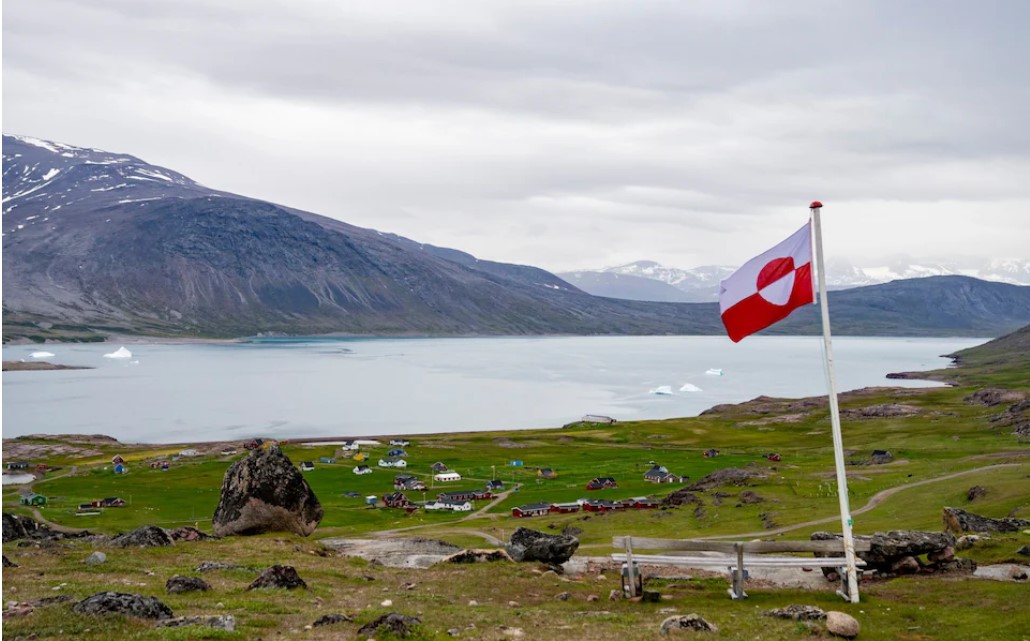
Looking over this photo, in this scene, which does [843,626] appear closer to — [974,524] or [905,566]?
[905,566]

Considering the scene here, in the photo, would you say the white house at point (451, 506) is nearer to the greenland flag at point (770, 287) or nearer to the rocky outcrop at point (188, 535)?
the rocky outcrop at point (188, 535)

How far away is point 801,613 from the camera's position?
19.0 metres

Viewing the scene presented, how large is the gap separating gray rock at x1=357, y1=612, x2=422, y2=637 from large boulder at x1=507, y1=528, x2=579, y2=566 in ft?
43.2

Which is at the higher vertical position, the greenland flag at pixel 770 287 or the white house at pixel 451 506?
the greenland flag at pixel 770 287

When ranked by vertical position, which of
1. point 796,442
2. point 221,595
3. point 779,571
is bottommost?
point 796,442

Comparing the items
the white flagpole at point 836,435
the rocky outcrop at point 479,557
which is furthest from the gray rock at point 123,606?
the white flagpole at point 836,435

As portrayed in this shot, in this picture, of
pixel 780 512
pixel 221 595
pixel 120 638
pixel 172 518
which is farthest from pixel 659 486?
pixel 120 638

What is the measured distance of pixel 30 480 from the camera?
105875 millimetres

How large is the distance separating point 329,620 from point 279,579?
19.4 ft

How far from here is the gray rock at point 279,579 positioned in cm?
2345

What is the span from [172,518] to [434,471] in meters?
37.8

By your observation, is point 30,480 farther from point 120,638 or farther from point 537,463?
point 120,638

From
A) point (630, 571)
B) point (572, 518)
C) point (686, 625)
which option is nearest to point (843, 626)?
point (686, 625)

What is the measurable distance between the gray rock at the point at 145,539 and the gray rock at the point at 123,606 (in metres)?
15.8
